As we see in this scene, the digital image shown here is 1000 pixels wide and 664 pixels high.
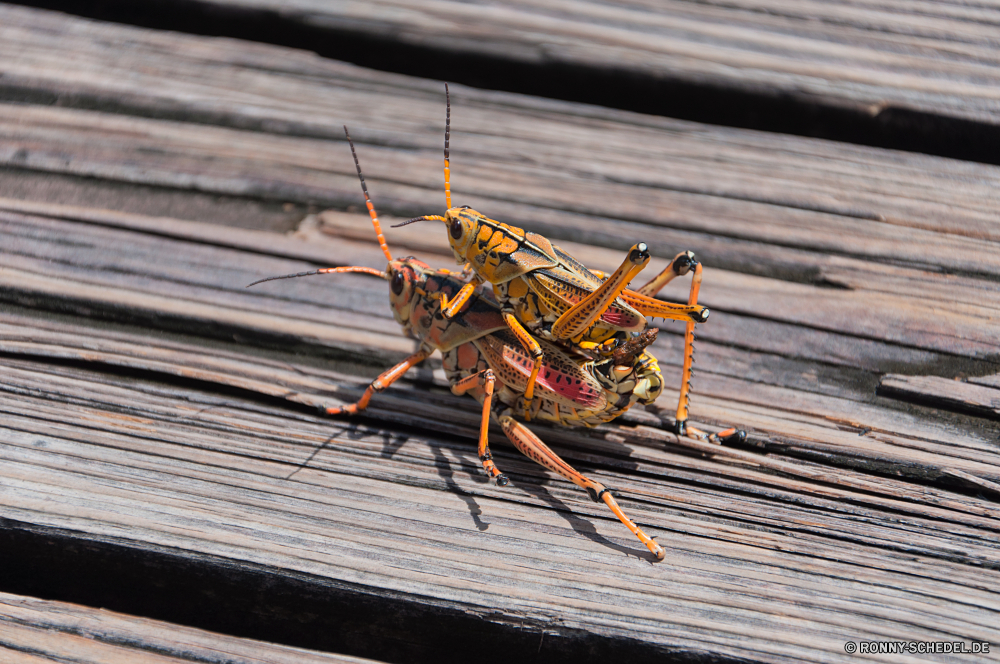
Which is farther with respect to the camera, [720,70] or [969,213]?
[720,70]

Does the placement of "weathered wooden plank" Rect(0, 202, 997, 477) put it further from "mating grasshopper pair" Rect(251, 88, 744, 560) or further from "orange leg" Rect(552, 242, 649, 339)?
"orange leg" Rect(552, 242, 649, 339)

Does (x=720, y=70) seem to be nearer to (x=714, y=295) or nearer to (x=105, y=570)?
(x=714, y=295)

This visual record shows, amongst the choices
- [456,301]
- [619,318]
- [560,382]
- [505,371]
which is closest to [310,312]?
[456,301]

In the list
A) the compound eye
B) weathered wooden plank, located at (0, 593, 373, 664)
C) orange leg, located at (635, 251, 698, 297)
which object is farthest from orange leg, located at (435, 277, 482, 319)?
weathered wooden plank, located at (0, 593, 373, 664)

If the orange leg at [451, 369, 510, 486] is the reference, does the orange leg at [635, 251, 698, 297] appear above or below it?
above

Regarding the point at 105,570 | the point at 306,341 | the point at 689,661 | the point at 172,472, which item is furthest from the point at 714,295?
the point at 105,570

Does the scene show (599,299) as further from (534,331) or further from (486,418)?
(486,418)
